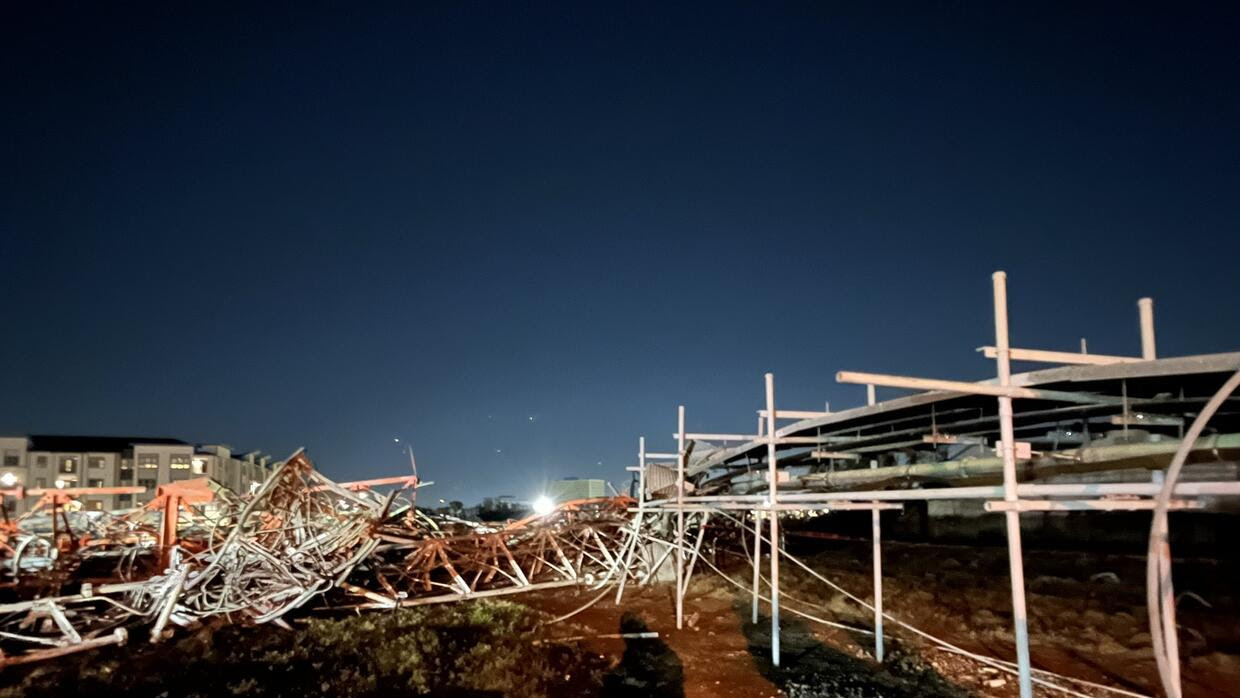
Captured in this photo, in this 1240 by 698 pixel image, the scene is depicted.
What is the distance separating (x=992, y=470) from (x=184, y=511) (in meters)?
21.9

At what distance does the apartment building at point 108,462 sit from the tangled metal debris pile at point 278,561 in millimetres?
46393

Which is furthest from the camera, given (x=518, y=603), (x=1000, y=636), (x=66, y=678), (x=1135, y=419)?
(x=518, y=603)

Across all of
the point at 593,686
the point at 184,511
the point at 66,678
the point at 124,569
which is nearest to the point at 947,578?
the point at 593,686

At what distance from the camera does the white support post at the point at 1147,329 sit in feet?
26.1

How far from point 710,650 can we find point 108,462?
223 feet

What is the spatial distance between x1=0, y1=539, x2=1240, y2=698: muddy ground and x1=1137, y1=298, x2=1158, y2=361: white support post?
3952 mm

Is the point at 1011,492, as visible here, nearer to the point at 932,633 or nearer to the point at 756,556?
the point at 756,556

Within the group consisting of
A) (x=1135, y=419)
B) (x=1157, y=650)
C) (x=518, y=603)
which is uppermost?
(x=1135, y=419)

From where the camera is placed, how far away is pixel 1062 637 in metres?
10.1

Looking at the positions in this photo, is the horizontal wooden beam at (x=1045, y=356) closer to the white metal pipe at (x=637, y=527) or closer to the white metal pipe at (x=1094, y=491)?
the white metal pipe at (x=1094, y=491)

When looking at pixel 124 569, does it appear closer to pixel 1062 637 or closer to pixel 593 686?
pixel 593 686

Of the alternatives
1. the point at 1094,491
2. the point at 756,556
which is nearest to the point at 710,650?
the point at 756,556

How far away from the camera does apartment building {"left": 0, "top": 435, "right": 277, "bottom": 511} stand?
5778 cm

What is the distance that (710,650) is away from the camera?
10898mm
